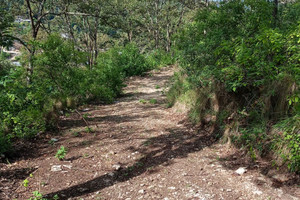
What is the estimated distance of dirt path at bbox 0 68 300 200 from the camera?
119 inches

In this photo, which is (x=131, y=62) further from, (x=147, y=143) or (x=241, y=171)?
(x=241, y=171)

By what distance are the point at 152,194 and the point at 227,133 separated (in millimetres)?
2031

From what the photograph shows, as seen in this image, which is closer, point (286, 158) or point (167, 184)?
point (286, 158)

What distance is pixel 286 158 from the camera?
3037mm

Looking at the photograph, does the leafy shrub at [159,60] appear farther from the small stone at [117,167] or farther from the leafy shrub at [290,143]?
the leafy shrub at [290,143]

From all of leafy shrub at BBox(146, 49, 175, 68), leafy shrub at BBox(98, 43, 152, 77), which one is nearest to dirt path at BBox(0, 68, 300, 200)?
leafy shrub at BBox(98, 43, 152, 77)

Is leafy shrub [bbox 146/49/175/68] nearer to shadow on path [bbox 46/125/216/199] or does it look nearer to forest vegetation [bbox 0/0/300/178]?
forest vegetation [bbox 0/0/300/178]

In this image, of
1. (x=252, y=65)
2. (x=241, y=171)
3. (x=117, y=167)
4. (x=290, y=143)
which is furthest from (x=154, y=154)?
(x=252, y=65)

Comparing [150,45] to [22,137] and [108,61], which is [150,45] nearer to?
[108,61]

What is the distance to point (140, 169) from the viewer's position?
3.70 m

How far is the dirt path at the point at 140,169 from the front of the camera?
119 inches

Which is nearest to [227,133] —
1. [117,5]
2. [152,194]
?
[152,194]

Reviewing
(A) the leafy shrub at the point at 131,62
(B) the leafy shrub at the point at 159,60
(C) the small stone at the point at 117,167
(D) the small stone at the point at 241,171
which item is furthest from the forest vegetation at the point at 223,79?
Result: (B) the leafy shrub at the point at 159,60

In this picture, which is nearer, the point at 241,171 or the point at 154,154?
the point at 241,171
